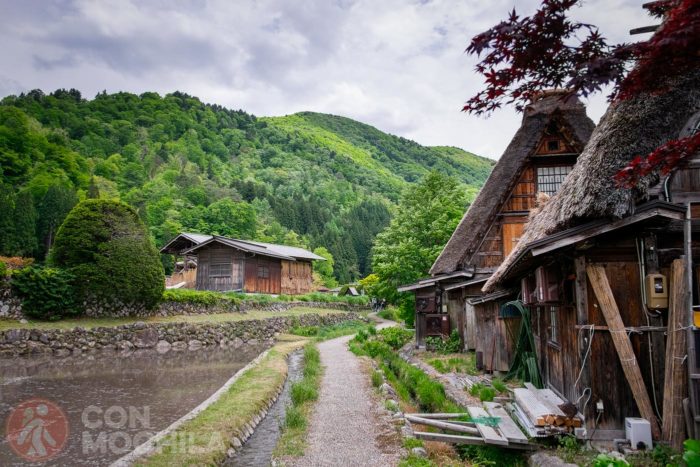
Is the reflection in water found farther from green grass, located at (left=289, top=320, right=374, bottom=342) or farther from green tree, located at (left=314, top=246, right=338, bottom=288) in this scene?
green tree, located at (left=314, top=246, right=338, bottom=288)

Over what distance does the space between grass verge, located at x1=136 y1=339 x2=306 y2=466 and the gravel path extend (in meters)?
1.31

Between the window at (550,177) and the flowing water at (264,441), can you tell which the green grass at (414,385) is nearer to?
the flowing water at (264,441)

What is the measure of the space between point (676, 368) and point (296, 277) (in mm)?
36126

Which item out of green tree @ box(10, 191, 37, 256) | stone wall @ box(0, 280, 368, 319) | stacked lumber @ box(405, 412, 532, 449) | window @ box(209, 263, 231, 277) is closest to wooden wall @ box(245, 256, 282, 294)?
window @ box(209, 263, 231, 277)

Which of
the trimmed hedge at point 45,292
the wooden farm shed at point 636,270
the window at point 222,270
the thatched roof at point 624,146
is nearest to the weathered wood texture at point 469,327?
the wooden farm shed at point 636,270

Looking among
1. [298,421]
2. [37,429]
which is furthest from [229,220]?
[298,421]

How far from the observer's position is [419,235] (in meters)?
23.6

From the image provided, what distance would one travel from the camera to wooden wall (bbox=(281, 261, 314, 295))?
3844cm

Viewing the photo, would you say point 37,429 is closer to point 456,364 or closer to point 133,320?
point 456,364

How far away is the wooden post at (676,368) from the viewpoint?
17.9ft

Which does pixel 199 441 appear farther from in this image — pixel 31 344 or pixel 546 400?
pixel 31 344

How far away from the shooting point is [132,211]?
22.3 meters

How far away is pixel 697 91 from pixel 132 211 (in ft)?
73.2

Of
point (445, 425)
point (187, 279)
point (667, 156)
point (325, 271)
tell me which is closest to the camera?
point (667, 156)
